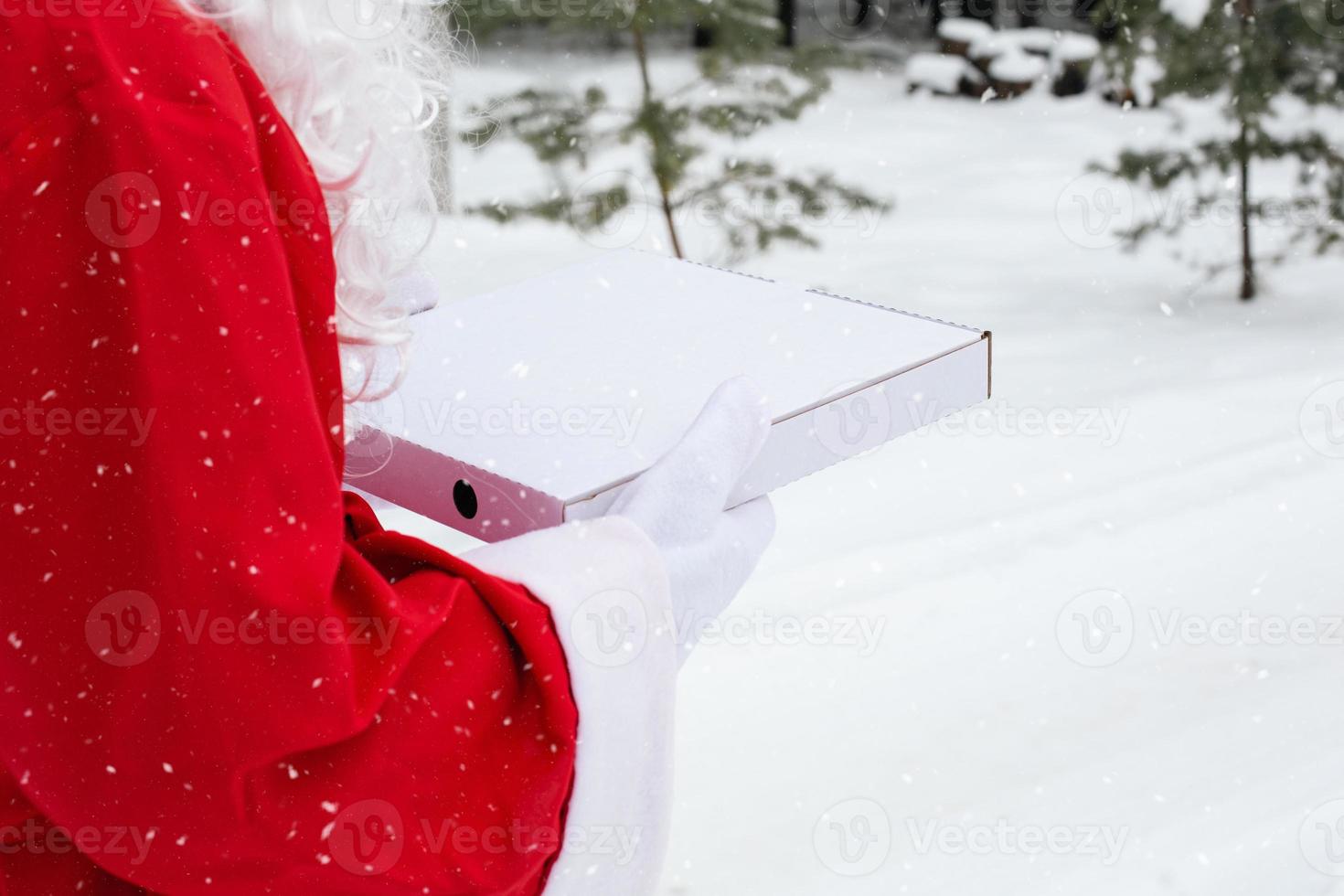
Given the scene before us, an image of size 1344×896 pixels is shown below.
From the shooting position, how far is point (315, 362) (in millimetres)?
933

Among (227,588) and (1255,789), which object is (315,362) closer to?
(227,588)

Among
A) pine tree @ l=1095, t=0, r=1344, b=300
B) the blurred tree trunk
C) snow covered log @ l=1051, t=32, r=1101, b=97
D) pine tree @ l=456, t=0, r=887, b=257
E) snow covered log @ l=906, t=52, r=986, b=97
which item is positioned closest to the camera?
pine tree @ l=456, t=0, r=887, b=257
